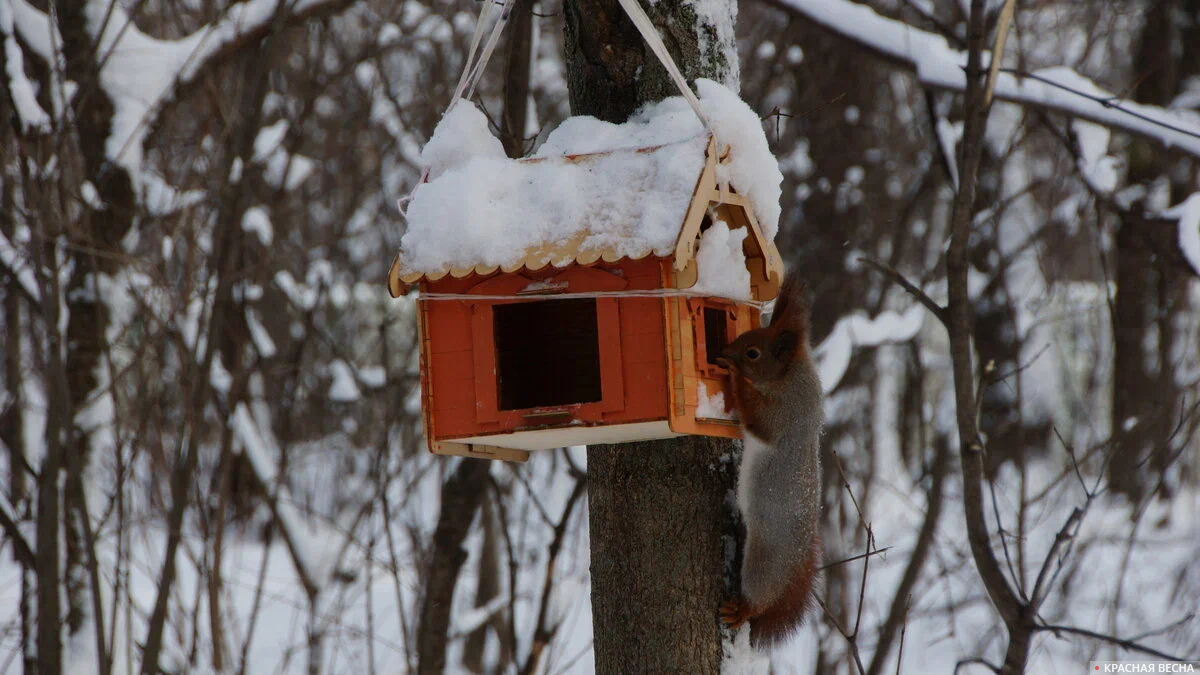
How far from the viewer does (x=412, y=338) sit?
6984mm

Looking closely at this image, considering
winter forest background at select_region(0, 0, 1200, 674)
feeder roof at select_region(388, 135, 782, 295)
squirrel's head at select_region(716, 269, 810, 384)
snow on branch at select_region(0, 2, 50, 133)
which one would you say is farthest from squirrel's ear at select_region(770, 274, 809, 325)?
snow on branch at select_region(0, 2, 50, 133)

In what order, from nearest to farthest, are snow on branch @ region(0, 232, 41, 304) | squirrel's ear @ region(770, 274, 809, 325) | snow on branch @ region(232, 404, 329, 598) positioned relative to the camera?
squirrel's ear @ region(770, 274, 809, 325) → snow on branch @ region(0, 232, 41, 304) → snow on branch @ region(232, 404, 329, 598)

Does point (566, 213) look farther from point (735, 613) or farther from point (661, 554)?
point (735, 613)

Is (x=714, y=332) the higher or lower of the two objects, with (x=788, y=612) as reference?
higher

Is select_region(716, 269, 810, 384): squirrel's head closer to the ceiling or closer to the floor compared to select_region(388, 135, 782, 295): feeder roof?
closer to the floor

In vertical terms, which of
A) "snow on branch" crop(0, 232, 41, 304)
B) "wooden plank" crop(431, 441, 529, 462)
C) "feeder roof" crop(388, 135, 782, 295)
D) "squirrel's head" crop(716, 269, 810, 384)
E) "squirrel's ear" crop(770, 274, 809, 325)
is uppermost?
"snow on branch" crop(0, 232, 41, 304)

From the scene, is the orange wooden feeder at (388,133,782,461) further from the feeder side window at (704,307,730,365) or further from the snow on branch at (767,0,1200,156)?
the snow on branch at (767,0,1200,156)

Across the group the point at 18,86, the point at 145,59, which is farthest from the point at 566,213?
the point at 145,59

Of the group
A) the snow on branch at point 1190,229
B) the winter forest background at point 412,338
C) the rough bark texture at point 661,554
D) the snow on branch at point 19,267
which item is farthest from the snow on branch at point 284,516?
the snow on branch at point 1190,229

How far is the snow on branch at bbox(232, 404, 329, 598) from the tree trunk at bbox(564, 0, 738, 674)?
8.67 feet

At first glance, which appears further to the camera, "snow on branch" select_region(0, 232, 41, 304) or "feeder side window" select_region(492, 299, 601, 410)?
"snow on branch" select_region(0, 232, 41, 304)

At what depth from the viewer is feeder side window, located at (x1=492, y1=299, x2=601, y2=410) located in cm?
228

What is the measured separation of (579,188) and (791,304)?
0.52 meters

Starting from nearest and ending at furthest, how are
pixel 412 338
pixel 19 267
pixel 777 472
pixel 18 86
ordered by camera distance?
pixel 777 472 → pixel 18 86 → pixel 19 267 → pixel 412 338
